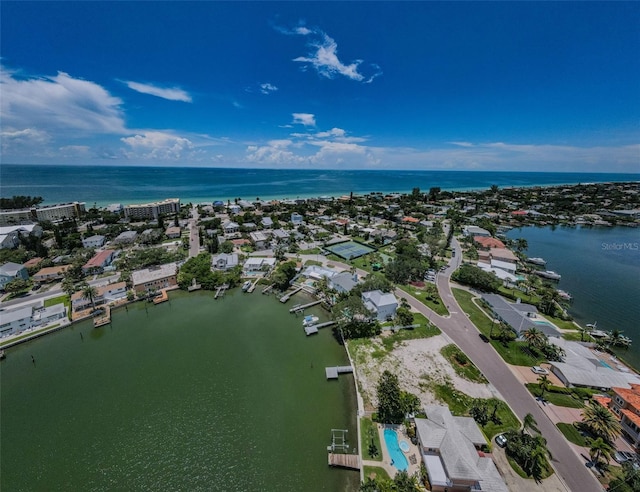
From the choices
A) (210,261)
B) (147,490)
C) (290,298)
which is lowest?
(147,490)

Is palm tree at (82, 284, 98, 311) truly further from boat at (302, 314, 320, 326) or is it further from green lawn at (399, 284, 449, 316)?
green lawn at (399, 284, 449, 316)

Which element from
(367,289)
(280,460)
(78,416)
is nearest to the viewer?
(280,460)

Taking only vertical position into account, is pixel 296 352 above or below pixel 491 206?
below

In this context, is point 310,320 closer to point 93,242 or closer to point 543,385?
point 543,385

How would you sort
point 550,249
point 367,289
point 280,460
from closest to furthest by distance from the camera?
point 280,460 < point 367,289 < point 550,249

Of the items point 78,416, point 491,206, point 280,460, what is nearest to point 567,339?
point 280,460

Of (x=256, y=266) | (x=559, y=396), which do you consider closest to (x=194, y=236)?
(x=256, y=266)

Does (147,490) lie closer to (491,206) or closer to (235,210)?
(235,210)
